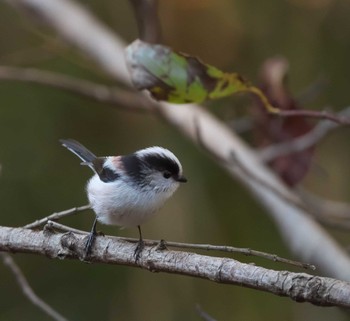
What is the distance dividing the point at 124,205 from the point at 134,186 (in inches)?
2.6

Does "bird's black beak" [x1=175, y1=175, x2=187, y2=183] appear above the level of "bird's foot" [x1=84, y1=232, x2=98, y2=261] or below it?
above

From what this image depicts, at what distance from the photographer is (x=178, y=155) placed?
3.04m

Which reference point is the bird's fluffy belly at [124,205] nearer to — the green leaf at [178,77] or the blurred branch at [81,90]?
the green leaf at [178,77]

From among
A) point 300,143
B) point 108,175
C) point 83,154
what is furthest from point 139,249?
point 300,143

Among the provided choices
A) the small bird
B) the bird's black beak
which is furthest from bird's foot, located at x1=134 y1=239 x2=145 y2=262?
the bird's black beak

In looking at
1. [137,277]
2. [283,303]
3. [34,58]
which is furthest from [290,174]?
[34,58]

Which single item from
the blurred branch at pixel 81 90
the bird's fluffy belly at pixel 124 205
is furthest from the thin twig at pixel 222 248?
the blurred branch at pixel 81 90

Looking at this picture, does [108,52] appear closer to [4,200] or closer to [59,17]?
[59,17]

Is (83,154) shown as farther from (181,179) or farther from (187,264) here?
(187,264)

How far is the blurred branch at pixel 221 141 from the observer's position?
2038 millimetres

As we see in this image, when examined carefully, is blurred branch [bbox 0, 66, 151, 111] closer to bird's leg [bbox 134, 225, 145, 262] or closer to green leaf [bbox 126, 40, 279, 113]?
green leaf [bbox 126, 40, 279, 113]

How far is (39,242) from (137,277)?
63.7 inches

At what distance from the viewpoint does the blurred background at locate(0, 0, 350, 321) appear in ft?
9.40

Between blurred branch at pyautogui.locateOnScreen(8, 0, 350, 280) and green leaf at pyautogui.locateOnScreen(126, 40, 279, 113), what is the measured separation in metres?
0.36
